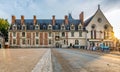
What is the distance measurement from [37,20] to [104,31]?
26.5 metres

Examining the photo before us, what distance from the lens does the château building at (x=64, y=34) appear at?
9394 centimetres

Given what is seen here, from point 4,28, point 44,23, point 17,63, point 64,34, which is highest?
point 44,23

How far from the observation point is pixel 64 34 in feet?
314

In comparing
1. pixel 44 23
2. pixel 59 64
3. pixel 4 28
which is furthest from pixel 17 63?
pixel 4 28

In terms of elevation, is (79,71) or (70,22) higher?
(70,22)

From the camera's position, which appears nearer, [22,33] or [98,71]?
[98,71]

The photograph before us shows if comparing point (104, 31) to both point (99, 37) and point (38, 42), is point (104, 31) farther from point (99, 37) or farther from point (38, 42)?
point (38, 42)

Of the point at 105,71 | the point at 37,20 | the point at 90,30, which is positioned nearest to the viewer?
the point at 105,71

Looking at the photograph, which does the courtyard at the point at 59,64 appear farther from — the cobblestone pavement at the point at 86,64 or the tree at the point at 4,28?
the tree at the point at 4,28

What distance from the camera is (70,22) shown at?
99.2 metres

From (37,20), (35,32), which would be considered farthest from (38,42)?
(37,20)

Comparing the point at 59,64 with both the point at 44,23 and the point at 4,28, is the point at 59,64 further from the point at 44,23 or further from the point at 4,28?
the point at 4,28

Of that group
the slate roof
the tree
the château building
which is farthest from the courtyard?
the tree

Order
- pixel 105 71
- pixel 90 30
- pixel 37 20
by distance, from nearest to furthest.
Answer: pixel 105 71
pixel 90 30
pixel 37 20
